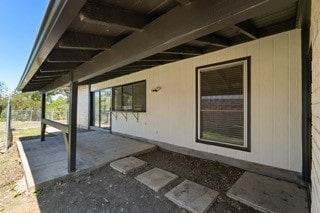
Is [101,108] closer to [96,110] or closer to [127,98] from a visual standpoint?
[96,110]

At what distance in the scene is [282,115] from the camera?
3.02m

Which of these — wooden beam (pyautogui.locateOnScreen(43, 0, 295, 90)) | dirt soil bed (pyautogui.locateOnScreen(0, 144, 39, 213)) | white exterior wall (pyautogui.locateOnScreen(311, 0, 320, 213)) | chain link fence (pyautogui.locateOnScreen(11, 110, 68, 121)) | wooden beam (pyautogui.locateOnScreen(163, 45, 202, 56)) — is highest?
wooden beam (pyautogui.locateOnScreen(163, 45, 202, 56))

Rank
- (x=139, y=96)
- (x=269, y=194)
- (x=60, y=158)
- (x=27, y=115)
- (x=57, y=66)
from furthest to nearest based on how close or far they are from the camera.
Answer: (x=27, y=115), (x=139, y=96), (x=60, y=158), (x=57, y=66), (x=269, y=194)

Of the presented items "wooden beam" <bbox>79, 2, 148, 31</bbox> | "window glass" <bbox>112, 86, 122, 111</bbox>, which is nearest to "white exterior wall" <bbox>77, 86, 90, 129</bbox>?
"window glass" <bbox>112, 86, 122, 111</bbox>

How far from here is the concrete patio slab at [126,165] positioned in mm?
3587

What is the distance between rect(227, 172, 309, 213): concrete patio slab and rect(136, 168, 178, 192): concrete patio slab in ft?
3.47

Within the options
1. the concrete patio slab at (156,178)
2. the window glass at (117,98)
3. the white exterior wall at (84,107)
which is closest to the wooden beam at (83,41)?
the concrete patio slab at (156,178)

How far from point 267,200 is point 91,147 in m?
4.61

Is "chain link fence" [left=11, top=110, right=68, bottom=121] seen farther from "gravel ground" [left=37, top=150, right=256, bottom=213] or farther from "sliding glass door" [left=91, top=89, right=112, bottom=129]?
"gravel ground" [left=37, top=150, right=256, bottom=213]

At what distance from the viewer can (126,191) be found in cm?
287

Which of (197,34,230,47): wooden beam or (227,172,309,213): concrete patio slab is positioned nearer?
(227,172,309,213): concrete patio slab

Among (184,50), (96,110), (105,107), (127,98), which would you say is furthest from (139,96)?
(96,110)

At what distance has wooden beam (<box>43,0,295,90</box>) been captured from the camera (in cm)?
116

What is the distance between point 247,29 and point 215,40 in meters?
0.56
